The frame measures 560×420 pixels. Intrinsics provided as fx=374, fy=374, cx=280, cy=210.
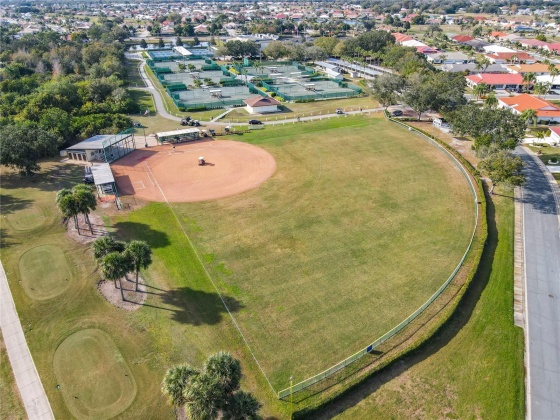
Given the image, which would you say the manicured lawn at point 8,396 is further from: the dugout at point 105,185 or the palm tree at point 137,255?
the dugout at point 105,185

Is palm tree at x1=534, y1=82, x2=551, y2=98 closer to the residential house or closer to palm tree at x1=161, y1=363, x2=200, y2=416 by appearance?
the residential house

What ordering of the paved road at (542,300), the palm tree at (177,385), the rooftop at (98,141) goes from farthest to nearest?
the rooftop at (98,141)
the paved road at (542,300)
the palm tree at (177,385)

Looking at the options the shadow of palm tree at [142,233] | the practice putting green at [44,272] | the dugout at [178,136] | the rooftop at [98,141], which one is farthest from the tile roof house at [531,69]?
the practice putting green at [44,272]

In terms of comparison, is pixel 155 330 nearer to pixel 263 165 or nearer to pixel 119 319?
pixel 119 319

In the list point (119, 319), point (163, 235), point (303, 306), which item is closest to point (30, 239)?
point (163, 235)

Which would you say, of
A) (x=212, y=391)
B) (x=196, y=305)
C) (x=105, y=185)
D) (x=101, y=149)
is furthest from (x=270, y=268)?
(x=101, y=149)
